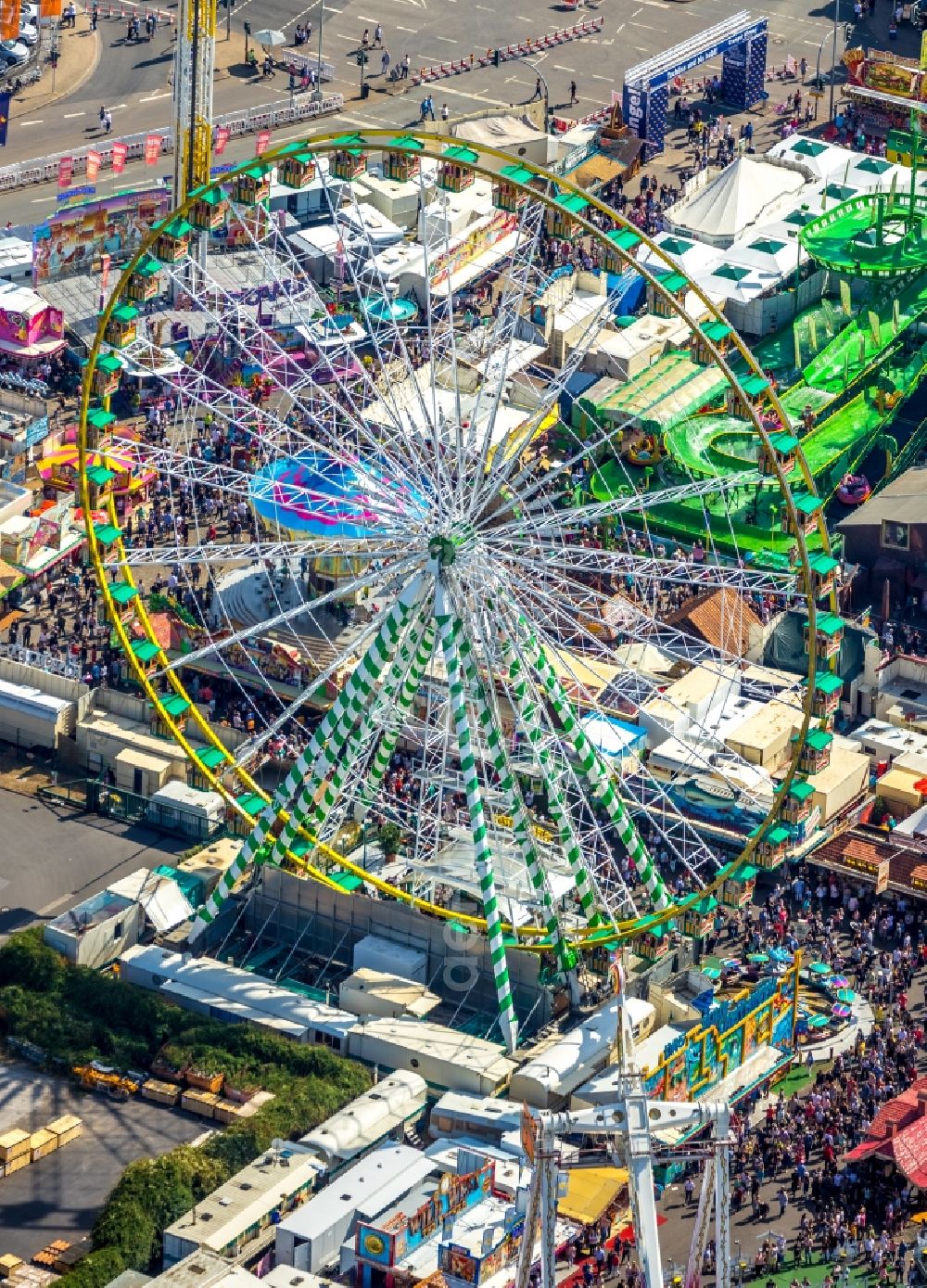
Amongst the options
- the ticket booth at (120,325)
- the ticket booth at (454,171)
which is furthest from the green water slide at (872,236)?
the ticket booth at (120,325)

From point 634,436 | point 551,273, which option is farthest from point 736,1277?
point 551,273

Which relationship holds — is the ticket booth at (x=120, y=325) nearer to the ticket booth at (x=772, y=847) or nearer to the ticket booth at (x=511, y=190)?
the ticket booth at (x=511, y=190)

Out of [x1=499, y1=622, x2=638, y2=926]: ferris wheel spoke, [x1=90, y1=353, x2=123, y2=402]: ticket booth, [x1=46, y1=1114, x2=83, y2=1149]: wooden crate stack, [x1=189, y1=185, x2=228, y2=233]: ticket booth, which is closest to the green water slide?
[x1=499, y1=622, x2=638, y2=926]: ferris wheel spoke

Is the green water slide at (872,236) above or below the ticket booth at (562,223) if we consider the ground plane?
below

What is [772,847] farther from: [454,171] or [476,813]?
[454,171]

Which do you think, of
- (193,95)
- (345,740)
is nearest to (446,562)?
(345,740)

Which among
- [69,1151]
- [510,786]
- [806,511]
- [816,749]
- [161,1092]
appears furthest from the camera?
[510,786]

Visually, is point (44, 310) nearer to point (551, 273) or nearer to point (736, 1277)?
point (551, 273)
